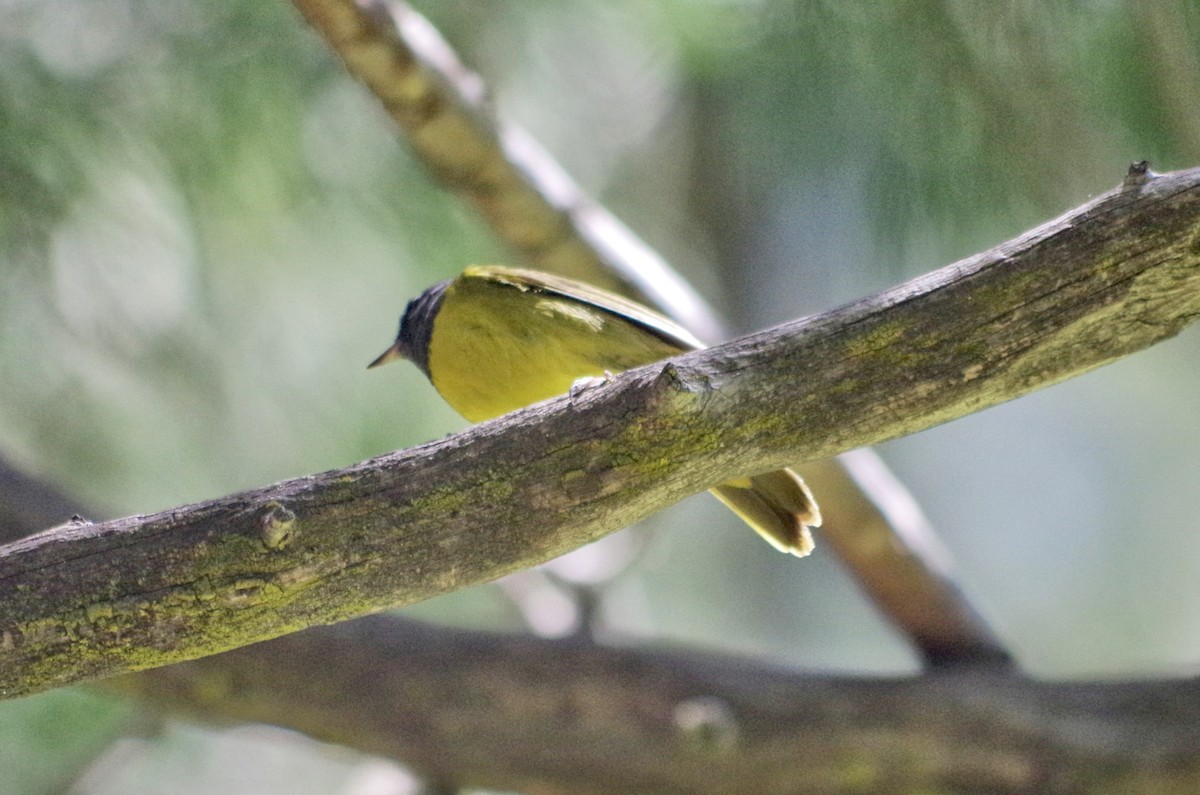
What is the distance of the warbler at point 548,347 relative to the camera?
8.67 ft

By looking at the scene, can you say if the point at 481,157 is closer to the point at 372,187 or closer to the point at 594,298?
the point at 594,298

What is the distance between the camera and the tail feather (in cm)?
256

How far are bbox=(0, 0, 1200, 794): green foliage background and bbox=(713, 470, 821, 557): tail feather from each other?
1.17 metres

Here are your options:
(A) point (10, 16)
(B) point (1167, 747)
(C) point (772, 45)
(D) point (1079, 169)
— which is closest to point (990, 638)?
(B) point (1167, 747)

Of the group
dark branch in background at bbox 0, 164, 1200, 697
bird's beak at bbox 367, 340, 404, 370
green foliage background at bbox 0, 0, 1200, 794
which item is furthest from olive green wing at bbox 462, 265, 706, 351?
green foliage background at bbox 0, 0, 1200, 794

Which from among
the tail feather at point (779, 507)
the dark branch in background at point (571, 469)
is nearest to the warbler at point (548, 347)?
the tail feather at point (779, 507)

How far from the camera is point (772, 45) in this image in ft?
11.0

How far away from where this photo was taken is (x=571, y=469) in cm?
184

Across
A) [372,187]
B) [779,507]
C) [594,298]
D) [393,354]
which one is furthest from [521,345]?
[372,187]

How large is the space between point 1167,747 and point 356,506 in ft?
8.11

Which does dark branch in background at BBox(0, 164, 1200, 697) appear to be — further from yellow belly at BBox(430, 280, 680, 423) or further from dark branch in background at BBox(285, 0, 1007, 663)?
dark branch in background at BBox(285, 0, 1007, 663)

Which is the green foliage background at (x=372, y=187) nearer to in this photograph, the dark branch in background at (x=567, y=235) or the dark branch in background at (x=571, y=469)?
the dark branch in background at (x=567, y=235)

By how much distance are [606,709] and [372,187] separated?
82.1 inches

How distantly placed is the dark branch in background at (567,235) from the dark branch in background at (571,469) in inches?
60.6
